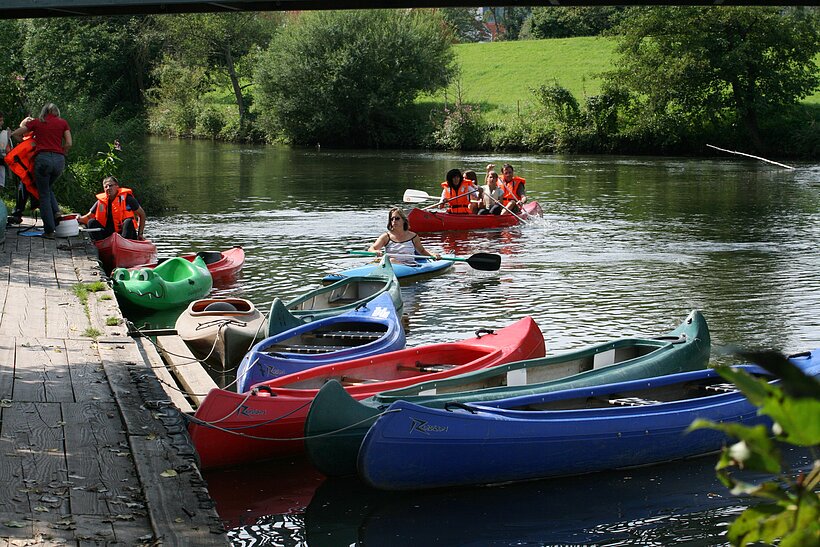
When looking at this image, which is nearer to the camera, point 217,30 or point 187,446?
point 187,446

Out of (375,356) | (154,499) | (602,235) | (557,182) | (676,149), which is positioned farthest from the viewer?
(676,149)

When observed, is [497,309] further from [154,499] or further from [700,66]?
[700,66]

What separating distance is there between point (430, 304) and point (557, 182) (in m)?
15.6

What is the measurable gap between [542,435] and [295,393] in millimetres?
1615

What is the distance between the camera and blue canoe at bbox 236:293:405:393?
7523 mm

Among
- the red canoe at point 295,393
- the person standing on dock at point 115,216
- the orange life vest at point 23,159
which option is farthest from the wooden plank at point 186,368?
the orange life vest at point 23,159

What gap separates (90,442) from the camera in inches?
208

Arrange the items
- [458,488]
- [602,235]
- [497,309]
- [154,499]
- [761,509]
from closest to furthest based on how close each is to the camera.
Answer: [761,509] → [154,499] → [458,488] → [497,309] → [602,235]

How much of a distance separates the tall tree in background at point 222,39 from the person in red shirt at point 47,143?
123 feet

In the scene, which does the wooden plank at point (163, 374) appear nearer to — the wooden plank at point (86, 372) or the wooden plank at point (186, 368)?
the wooden plank at point (186, 368)

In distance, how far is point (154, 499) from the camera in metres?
4.58

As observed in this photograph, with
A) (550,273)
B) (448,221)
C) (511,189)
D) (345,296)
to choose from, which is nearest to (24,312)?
(345,296)

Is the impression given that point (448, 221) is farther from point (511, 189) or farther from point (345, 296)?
point (345, 296)

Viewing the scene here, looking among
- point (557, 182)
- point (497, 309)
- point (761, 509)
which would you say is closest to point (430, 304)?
point (497, 309)
